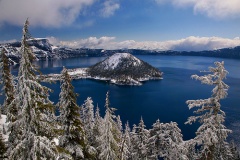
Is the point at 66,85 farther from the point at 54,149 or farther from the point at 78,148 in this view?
the point at 54,149

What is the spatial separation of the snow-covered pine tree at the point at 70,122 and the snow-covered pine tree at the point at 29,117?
20.0 feet

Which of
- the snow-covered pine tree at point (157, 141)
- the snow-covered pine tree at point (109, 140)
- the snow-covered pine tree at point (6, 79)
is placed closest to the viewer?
the snow-covered pine tree at point (109, 140)

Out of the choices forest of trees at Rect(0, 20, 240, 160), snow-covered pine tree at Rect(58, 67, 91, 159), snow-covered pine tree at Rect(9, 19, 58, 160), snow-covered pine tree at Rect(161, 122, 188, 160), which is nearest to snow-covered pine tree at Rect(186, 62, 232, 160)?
forest of trees at Rect(0, 20, 240, 160)

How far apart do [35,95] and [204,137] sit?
1206cm

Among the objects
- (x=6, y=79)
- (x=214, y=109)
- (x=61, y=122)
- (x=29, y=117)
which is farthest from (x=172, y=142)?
(x=6, y=79)

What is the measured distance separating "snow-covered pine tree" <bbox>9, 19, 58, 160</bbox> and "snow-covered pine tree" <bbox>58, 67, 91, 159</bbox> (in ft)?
20.0

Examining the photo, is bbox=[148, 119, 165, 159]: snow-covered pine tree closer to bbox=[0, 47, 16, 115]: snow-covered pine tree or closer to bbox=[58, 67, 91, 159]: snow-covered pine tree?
bbox=[58, 67, 91, 159]: snow-covered pine tree

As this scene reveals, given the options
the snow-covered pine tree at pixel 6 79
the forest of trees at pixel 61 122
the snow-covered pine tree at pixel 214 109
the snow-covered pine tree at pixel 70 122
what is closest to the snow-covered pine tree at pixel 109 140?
the forest of trees at pixel 61 122

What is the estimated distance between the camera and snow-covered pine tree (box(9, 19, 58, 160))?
12.4 meters

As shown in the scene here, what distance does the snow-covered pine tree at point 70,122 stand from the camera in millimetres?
19498

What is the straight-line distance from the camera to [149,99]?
195m

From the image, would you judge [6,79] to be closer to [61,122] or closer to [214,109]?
[61,122]

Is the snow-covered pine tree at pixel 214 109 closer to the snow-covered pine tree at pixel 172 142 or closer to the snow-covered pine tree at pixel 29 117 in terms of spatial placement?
the snow-covered pine tree at pixel 29 117

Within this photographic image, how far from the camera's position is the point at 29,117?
12820mm
